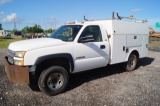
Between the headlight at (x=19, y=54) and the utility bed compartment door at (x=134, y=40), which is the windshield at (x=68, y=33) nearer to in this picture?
the headlight at (x=19, y=54)

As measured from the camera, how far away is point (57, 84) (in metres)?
4.86

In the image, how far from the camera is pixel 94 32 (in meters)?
5.71

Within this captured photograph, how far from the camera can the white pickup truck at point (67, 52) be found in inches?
171

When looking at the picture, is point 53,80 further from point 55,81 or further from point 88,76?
point 88,76

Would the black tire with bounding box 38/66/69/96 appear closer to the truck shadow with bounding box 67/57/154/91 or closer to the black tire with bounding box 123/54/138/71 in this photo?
the truck shadow with bounding box 67/57/154/91

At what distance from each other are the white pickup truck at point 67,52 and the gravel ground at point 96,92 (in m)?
0.39

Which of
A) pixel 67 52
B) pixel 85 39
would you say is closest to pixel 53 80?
pixel 67 52

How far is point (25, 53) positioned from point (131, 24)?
4564mm

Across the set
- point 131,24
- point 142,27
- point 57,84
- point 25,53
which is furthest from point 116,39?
point 25,53

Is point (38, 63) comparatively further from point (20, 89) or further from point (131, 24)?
point (131, 24)

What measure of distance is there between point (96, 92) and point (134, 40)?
10.4ft

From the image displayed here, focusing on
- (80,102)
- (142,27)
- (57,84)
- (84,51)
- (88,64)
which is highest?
(142,27)

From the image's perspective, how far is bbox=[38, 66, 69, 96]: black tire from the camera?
454 cm

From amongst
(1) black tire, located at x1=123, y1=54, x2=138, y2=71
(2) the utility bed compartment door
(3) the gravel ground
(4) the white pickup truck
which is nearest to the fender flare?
(4) the white pickup truck
